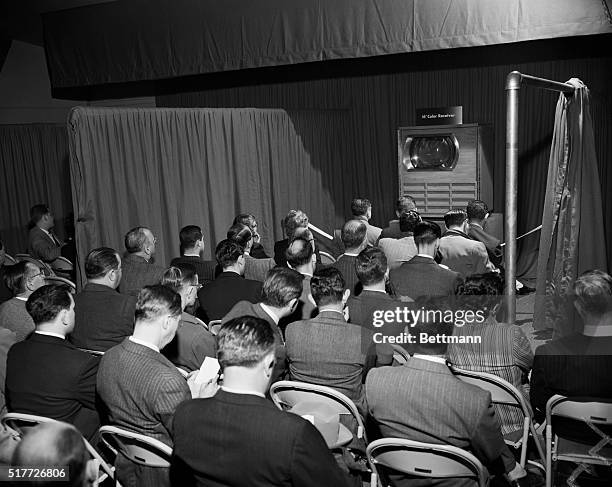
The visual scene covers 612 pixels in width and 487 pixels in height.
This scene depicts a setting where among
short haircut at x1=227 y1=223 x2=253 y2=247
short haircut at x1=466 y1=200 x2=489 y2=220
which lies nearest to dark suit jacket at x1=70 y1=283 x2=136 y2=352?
short haircut at x1=227 y1=223 x2=253 y2=247

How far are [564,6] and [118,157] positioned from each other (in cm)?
451

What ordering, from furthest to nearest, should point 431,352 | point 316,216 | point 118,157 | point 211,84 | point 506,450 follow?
point 211,84, point 316,216, point 118,157, point 506,450, point 431,352

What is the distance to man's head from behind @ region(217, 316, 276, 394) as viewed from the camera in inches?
81.7

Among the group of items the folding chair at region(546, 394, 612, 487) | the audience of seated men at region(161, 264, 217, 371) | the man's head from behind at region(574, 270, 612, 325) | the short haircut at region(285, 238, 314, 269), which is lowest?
the folding chair at region(546, 394, 612, 487)

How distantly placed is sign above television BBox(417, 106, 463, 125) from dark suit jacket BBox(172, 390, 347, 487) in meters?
6.60

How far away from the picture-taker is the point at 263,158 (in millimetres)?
7984

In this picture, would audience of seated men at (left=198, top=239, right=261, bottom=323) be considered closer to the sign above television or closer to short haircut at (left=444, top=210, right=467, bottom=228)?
short haircut at (left=444, top=210, right=467, bottom=228)

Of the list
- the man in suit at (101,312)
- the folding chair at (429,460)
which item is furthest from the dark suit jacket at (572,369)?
the man in suit at (101,312)

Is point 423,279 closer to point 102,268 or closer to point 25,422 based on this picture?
point 102,268

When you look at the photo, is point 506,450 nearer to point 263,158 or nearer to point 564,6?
point 564,6

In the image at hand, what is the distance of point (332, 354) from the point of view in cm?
319

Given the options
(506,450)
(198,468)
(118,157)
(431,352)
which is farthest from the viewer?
(118,157)

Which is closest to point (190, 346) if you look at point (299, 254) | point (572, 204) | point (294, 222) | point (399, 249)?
point (299, 254)

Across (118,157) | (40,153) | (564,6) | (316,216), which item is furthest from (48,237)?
(564,6)
